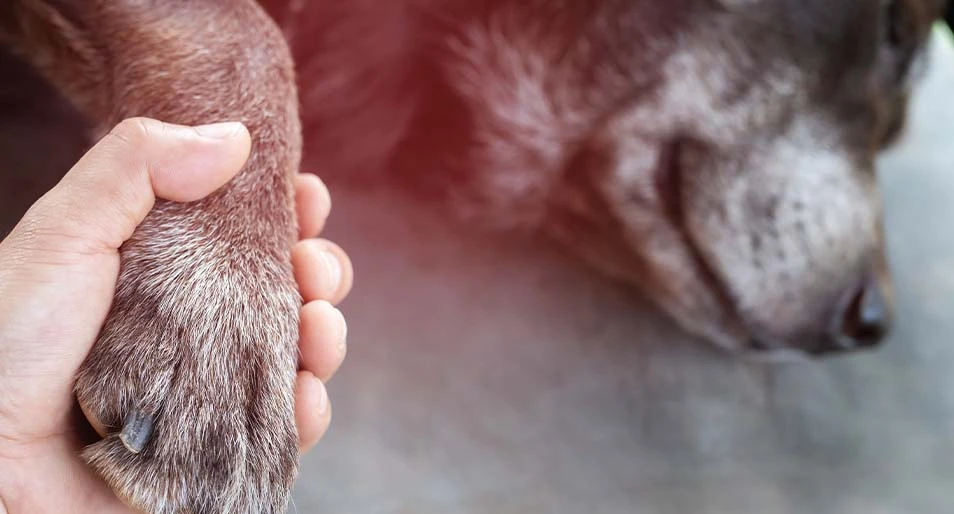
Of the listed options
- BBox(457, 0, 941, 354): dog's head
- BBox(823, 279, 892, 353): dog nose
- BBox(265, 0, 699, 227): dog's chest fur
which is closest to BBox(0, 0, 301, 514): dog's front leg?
BBox(265, 0, 699, 227): dog's chest fur

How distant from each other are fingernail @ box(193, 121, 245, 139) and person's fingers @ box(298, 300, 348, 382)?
0.22 m

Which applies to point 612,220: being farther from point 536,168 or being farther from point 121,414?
point 121,414

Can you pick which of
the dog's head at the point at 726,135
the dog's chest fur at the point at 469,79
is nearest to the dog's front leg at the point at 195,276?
the dog's chest fur at the point at 469,79

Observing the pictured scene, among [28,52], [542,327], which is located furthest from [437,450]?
[28,52]

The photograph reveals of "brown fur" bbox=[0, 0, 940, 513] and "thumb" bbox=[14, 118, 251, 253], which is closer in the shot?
"thumb" bbox=[14, 118, 251, 253]

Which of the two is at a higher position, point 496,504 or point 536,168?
point 536,168

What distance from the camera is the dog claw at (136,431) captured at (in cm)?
77

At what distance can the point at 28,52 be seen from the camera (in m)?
1.13

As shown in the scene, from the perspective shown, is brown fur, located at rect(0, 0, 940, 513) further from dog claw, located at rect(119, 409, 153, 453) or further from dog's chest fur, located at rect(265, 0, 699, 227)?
dog claw, located at rect(119, 409, 153, 453)

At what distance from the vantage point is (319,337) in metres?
0.95

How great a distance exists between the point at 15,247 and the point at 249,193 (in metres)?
0.25

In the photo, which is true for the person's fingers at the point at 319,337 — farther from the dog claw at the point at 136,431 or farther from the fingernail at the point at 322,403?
the dog claw at the point at 136,431

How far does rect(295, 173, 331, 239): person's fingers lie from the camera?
1.08m

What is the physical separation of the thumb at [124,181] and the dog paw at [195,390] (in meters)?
0.06
